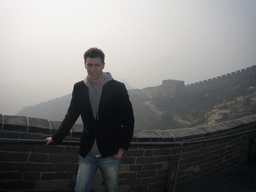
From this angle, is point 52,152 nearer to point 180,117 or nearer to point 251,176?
point 251,176

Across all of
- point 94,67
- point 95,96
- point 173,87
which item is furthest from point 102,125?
point 173,87

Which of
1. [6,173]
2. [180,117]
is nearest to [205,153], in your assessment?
[6,173]

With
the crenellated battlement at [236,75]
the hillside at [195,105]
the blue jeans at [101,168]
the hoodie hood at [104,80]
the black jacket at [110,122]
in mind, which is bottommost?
the hillside at [195,105]

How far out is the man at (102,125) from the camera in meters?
1.60

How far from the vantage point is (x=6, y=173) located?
1894 millimetres

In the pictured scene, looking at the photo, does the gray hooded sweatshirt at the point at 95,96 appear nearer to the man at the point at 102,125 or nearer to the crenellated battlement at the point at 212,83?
the man at the point at 102,125

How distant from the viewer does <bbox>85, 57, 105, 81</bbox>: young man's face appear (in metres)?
1.64

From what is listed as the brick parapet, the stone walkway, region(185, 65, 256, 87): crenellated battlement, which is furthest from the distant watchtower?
the brick parapet

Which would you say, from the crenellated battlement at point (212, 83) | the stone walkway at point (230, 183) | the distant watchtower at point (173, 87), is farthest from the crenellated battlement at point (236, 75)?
the stone walkway at point (230, 183)

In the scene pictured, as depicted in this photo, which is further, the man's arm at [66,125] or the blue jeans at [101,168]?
the man's arm at [66,125]

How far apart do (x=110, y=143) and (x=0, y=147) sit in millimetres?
1226

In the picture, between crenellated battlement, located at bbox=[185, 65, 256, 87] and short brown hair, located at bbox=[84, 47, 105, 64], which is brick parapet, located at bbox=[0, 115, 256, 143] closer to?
short brown hair, located at bbox=[84, 47, 105, 64]

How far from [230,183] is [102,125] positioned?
2856mm

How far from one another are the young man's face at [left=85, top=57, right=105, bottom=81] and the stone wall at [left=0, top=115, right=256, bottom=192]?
738 millimetres
